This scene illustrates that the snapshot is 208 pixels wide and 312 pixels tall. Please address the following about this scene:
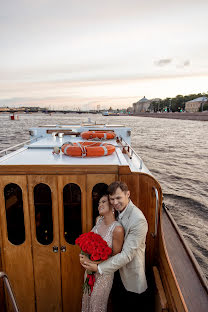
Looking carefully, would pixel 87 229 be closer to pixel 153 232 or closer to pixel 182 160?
pixel 153 232

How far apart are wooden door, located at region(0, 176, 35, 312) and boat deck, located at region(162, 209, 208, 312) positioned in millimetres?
2375

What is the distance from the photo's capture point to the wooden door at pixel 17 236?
334cm

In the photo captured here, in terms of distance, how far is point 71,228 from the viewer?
349 centimetres

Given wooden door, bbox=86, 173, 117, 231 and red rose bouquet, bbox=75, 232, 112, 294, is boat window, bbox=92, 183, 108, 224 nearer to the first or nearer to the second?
wooden door, bbox=86, 173, 117, 231

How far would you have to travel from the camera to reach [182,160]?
20.6 meters

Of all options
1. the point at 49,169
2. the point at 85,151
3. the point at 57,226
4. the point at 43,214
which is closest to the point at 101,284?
the point at 57,226

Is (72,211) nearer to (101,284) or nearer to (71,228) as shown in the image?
(71,228)

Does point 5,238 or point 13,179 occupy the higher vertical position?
point 13,179

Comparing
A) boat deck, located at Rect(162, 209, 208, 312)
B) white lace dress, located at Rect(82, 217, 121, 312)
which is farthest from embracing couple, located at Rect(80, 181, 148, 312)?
boat deck, located at Rect(162, 209, 208, 312)

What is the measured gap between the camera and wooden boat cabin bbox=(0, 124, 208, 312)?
10.9 ft

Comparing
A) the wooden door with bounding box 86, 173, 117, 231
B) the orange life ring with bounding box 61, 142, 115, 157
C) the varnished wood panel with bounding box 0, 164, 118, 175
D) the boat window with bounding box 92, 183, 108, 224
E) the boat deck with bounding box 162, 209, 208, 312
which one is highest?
the orange life ring with bounding box 61, 142, 115, 157

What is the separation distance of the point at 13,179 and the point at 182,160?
63.4 ft

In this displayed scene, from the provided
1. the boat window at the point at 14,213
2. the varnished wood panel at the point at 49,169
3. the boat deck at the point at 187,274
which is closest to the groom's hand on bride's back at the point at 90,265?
the varnished wood panel at the point at 49,169

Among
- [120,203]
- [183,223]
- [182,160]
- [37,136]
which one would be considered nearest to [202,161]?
[182,160]
